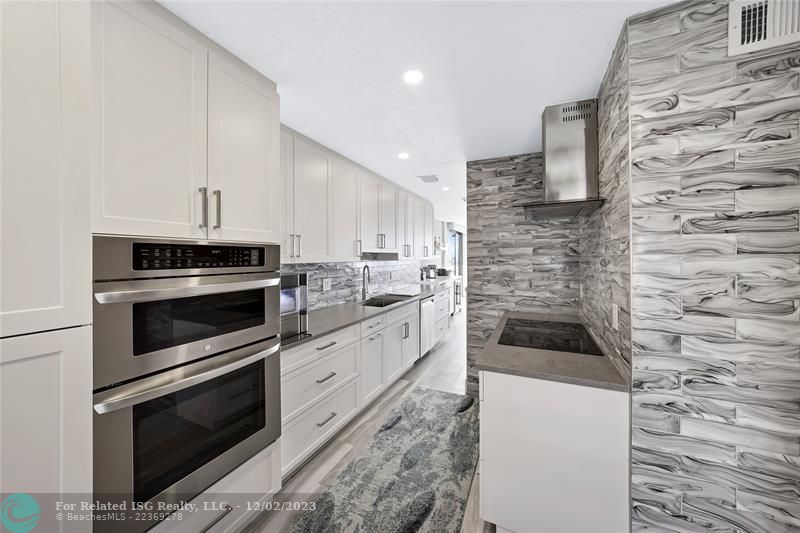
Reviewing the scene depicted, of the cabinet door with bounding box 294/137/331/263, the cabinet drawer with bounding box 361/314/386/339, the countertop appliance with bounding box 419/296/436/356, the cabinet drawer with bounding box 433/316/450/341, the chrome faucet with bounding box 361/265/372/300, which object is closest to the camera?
the cabinet door with bounding box 294/137/331/263

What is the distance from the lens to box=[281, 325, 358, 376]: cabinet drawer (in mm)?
1898

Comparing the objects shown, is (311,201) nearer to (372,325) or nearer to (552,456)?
(372,325)

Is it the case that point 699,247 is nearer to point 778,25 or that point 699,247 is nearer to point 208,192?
point 778,25

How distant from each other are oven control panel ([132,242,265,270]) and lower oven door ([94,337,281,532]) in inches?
16.7

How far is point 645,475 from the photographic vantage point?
1231 mm

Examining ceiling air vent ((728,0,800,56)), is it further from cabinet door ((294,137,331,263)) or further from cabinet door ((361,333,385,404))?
cabinet door ((361,333,385,404))

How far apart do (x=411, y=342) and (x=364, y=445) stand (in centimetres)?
170

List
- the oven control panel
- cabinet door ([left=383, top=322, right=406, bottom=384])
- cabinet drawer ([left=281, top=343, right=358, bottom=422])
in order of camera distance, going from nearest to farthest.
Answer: the oven control panel, cabinet drawer ([left=281, top=343, right=358, bottom=422]), cabinet door ([left=383, top=322, right=406, bottom=384])

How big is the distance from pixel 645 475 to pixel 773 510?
35 cm

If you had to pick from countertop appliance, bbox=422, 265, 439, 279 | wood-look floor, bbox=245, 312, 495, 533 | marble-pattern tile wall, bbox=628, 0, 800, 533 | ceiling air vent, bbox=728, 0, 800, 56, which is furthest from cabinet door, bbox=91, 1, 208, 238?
countertop appliance, bbox=422, 265, 439, 279

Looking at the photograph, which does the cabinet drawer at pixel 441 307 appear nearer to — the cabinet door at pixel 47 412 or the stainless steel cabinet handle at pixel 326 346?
the stainless steel cabinet handle at pixel 326 346

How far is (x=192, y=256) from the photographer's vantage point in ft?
4.28

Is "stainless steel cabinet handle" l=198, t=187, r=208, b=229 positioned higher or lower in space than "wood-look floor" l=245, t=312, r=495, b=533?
higher

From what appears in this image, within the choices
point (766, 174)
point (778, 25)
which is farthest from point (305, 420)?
point (778, 25)
